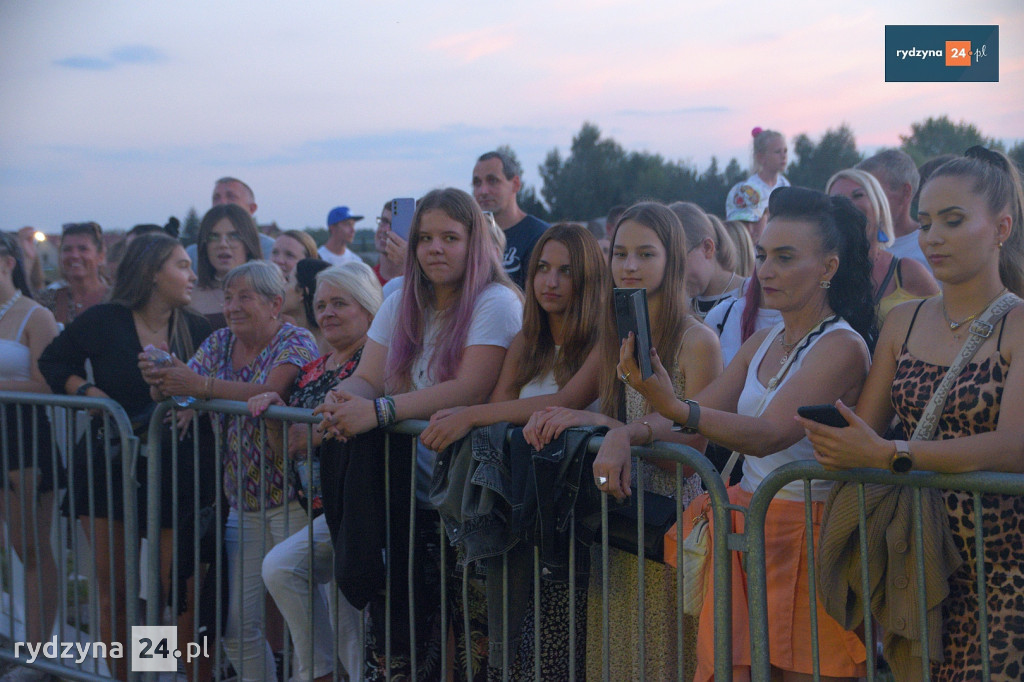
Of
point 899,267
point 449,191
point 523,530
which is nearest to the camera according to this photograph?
point 523,530

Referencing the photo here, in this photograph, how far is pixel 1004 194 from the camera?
2.54 m

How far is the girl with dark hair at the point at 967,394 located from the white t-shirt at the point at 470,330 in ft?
4.93

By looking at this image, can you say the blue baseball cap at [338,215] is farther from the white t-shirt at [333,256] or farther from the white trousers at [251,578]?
the white trousers at [251,578]

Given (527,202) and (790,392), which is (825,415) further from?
(527,202)

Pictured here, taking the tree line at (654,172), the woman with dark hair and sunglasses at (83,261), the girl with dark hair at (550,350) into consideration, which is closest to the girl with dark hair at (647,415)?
the girl with dark hair at (550,350)

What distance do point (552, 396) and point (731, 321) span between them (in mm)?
1216

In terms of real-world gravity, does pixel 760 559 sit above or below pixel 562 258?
below

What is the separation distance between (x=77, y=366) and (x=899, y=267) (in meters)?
4.12

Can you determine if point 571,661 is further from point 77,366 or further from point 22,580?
point 22,580

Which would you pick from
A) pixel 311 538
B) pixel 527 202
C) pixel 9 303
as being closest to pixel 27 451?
pixel 9 303

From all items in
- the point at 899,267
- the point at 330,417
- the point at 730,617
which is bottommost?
the point at 730,617

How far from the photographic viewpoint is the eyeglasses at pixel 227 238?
5695 mm

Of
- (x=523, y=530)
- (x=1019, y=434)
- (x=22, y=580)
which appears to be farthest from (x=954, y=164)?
(x=22, y=580)

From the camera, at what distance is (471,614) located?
138 inches
